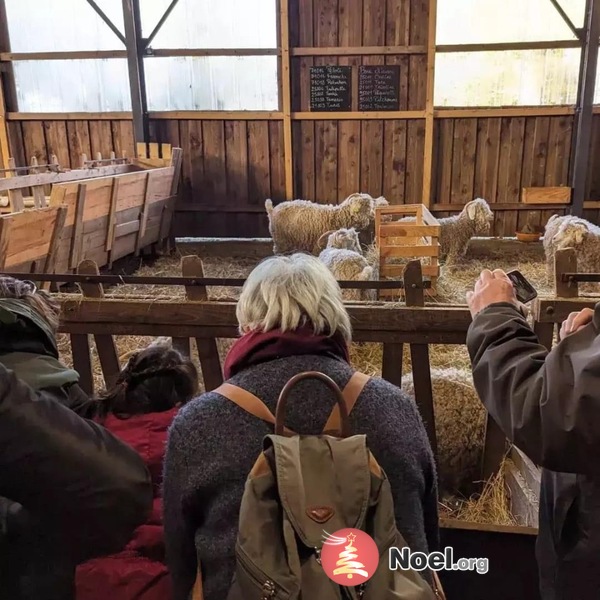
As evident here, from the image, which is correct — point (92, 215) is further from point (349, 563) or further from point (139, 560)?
point (349, 563)

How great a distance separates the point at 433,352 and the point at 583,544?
3.36 metres

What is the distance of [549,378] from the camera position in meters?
1.18

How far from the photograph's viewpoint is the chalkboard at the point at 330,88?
9.02 m

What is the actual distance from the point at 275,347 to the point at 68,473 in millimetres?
558

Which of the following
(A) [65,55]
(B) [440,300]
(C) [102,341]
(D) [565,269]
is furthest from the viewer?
(A) [65,55]

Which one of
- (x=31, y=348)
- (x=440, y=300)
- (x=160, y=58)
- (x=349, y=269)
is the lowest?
(x=440, y=300)

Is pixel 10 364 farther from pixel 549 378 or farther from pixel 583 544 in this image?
pixel 583 544

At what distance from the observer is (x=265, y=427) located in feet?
4.48

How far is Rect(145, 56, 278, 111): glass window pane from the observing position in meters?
9.30

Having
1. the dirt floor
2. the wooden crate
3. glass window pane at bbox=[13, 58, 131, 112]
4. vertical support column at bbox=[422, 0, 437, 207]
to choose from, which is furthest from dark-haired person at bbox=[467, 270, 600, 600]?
glass window pane at bbox=[13, 58, 131, 112]

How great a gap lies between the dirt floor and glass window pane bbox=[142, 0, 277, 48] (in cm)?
323

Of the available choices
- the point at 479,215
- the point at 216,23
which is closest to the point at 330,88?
the point at 216,23

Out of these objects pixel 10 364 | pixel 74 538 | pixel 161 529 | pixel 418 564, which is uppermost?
pixel 10 364

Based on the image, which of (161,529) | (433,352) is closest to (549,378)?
(161,529)
